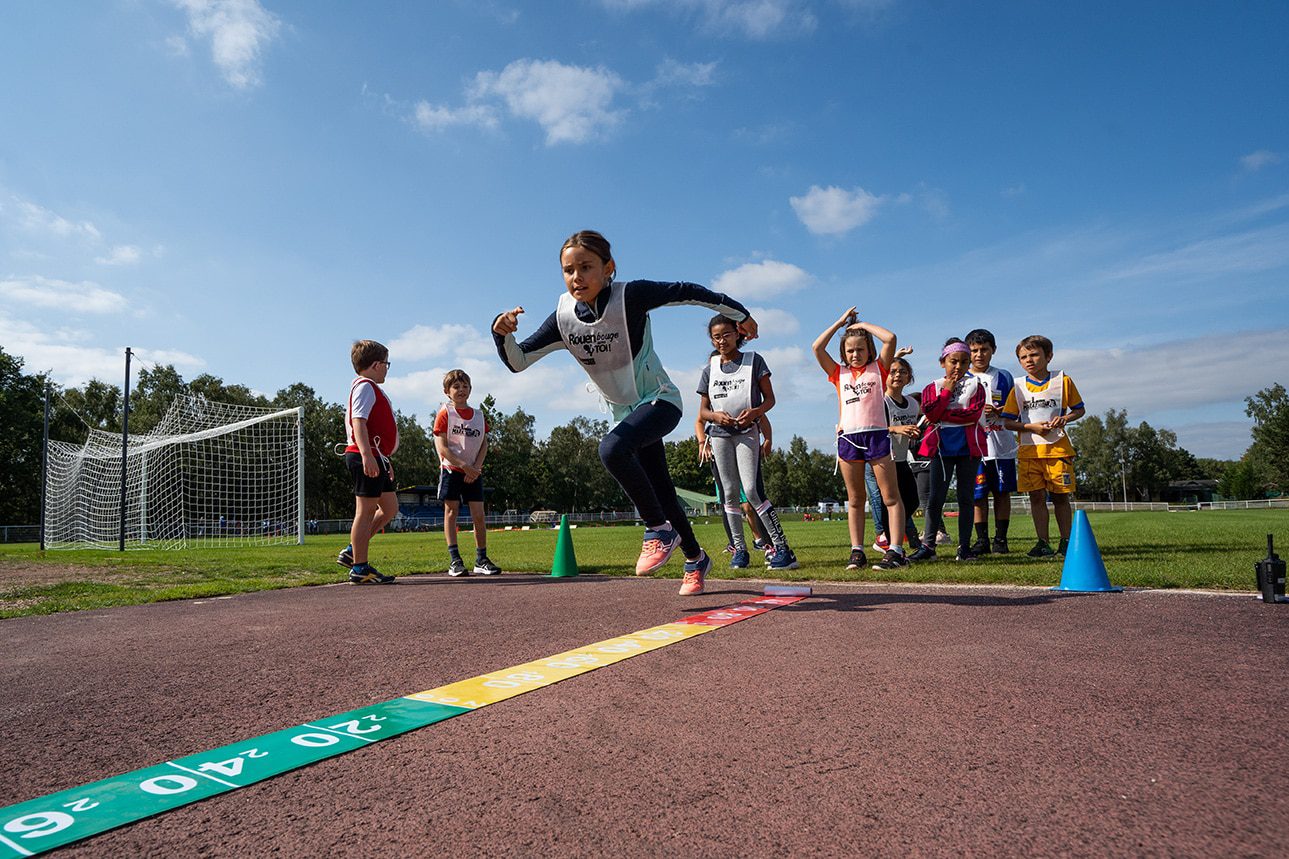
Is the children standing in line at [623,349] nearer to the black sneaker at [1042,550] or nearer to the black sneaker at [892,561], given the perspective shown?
the black sneaker at [892,561]

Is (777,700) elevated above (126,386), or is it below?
below

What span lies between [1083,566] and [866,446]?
6.16 feet

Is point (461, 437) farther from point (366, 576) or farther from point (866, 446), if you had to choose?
point (866, 446)

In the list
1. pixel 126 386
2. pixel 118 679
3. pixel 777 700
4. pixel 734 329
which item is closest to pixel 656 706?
pixel 777 700

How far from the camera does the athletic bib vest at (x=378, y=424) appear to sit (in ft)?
21.7

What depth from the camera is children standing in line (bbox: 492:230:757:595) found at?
14.3ft

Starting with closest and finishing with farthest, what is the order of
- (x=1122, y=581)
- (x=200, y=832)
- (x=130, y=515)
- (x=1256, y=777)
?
1. (x=200, y=832)
2. (x=1256, y=777)
3. (x=1122, y=581)
4. (x=130, y=515)

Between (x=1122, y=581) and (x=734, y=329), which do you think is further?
(x=734, y=329)

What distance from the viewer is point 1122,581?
4.94m

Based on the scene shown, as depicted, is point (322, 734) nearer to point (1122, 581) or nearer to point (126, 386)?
point (1122, 581)

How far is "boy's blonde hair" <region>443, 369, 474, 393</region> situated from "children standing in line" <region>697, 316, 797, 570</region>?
2.64 metres

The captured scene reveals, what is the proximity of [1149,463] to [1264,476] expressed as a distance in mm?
16948

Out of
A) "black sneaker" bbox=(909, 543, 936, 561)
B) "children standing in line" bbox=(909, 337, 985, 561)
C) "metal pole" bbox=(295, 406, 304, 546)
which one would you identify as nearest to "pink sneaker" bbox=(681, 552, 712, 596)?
"black sneaker" bbox=(909, 543, 936, 561)

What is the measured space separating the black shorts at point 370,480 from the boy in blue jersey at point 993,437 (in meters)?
5.67
